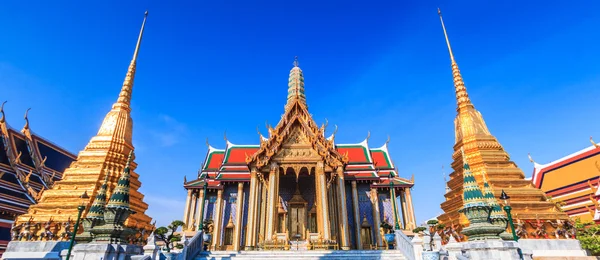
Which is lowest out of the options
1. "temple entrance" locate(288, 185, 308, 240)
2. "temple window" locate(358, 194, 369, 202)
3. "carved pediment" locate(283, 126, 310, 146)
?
"temple entrance" locate(288, 185, 308, 240)

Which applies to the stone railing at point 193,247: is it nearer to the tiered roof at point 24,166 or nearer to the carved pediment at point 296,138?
the carved pediment at point 296,138

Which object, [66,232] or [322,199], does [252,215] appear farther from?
[66,232]

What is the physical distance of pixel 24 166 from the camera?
20719mm

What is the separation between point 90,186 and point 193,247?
9.15m

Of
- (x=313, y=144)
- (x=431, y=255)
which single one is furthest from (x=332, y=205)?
(x=431, y=255)

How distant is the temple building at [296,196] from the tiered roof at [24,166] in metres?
9.40

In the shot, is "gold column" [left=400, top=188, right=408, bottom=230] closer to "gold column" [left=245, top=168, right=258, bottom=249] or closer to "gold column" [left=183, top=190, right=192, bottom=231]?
"gold column" [left=245, top=168, right=258, bottom=249]

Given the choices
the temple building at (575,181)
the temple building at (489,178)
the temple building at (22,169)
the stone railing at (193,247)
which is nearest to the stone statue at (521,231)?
the temple building at (489,178)

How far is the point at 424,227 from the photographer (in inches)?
544

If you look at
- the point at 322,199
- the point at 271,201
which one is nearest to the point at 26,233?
the point at 271,201

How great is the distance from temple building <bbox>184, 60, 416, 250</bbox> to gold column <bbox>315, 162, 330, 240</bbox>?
0.05 meters

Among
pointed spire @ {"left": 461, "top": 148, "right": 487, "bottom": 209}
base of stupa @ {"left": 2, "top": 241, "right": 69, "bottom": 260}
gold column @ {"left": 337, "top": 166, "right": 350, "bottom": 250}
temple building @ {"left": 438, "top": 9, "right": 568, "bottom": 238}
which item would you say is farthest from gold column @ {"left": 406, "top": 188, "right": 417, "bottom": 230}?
base of stupa @ {"left": 2, "top": 241, "right": 69, "bottom": 260}

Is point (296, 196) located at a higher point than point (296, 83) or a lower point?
lower

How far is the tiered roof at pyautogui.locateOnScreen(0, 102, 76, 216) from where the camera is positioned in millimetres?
17859
